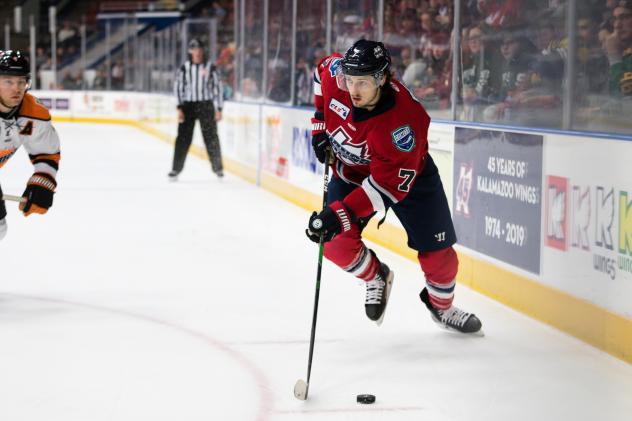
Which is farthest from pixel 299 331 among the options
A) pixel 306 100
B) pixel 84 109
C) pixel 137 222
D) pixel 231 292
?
pixel 84 109

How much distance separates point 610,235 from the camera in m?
3.51

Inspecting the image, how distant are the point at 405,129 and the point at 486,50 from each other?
1.96m

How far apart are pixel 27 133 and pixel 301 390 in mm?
1787

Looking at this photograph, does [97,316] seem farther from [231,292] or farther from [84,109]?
[84,109]

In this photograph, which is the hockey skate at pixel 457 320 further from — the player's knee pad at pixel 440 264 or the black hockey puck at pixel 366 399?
the black hockey puck at pixel 366 399

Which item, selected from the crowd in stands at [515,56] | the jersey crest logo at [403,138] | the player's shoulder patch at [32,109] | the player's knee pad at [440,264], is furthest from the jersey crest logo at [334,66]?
the player's shoulder patch at [32,109]

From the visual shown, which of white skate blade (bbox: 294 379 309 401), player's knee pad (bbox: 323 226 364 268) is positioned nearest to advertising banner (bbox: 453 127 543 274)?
player's knee pad (bbox: 323 226 364 268)

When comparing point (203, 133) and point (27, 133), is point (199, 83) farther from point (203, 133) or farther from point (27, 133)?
point (27, 133)

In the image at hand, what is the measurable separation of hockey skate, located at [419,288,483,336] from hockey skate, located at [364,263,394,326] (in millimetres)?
181

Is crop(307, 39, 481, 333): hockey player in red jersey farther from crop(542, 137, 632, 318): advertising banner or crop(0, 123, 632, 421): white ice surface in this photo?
crop(542, 137, 632, 318): advertising banner

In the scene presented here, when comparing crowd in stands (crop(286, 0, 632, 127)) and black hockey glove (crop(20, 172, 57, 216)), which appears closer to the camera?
crowd in stands (crop(286, 0, 632, 127))

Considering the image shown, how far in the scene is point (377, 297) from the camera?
375cm

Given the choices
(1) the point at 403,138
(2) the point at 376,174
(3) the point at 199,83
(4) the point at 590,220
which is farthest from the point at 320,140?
(3) the point at 199,83

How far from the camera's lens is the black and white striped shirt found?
31.4 ft
